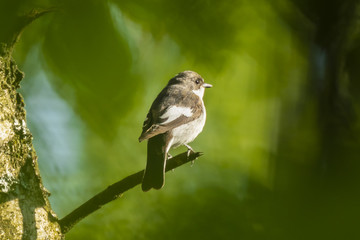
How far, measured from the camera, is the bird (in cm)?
138

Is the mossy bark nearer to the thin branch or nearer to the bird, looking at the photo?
the thin branch

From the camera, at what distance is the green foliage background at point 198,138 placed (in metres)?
1.42

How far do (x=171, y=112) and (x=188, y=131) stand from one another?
4.4 inches

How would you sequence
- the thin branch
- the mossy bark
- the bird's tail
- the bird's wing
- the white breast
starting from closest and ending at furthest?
the mossy bark, the thin branch, the bird's tail, the bird's wing, the white breast

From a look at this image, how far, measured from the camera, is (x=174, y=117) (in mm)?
1501

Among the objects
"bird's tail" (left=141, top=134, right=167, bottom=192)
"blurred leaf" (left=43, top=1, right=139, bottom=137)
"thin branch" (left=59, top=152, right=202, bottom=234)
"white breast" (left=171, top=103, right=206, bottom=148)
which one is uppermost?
"blurred leaf" (left=43, top=1, right=139, bottom=137)

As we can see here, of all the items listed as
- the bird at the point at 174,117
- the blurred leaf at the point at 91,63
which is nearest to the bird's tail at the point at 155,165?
the bird at the point at 174,117

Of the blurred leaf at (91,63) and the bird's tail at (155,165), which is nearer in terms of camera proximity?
the bird's tail at (155,165)

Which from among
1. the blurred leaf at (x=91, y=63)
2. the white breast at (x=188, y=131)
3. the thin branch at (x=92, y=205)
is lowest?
the thin branch at (x=92, y=205)

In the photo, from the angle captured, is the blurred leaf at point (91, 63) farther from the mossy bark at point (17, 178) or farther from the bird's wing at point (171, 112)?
the mossy bark at point (17, 178)

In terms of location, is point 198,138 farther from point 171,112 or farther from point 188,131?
point 171,112

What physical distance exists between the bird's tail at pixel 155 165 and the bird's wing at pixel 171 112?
0.08 m

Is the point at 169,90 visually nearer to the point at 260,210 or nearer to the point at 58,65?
the point at 58,65

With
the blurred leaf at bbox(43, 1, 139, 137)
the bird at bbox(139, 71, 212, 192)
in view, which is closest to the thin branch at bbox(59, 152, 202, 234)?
the bird at bbox(139, 71, 212, 192)
